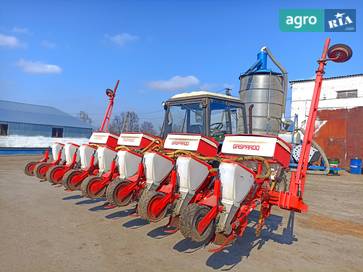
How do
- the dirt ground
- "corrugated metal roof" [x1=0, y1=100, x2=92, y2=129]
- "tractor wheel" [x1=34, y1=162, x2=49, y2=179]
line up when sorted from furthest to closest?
"corrugated metal roof" [x1=0, y1=100, x2=92, y2=129] < "tractor wheel" [x1=34, y1=162, x2=49, y2=179] < the dirt ground

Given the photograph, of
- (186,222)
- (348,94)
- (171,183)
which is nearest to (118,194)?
(171,183)

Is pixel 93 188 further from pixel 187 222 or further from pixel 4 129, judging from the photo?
pixel 4 129

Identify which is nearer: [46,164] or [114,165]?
[114,165]

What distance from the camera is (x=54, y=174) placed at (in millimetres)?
5582

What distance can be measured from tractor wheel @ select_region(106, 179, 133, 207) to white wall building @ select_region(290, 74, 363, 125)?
1813 centimetres

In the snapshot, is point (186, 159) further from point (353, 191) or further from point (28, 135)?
point (28, 135)

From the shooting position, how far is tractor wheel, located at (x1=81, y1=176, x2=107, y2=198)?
4504 millimetres

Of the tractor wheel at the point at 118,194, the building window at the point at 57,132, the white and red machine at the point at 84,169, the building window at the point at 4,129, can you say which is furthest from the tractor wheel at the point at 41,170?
the building window at the point at 57,132

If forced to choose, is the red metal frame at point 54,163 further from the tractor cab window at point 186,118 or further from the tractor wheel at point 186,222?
the tractor wheel at point 186,222

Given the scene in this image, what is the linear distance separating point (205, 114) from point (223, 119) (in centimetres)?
59

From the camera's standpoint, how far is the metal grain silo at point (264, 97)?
39.3 ft

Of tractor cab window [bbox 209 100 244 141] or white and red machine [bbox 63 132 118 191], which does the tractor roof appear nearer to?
tractor cab window [bbox 209 100 244 141]

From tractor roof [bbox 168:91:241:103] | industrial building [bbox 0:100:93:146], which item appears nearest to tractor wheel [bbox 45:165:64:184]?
tractor roof [bbox 168:91:241:103]

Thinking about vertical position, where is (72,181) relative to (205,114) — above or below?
below
